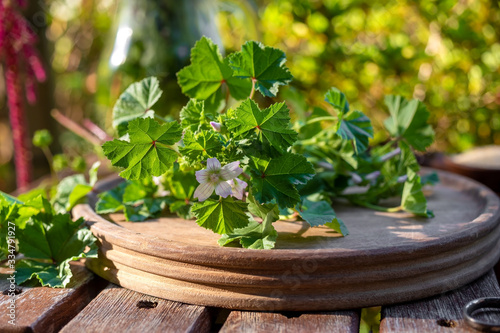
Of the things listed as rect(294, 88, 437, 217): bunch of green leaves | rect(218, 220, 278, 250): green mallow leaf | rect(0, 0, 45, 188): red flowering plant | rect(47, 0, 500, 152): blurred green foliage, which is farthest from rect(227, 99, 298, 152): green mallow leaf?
rect(47, 0, 500, 152): blurred green foliage

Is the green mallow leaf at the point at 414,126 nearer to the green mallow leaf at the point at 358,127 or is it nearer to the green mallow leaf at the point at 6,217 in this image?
the green mallow leaf at the point at 358,127

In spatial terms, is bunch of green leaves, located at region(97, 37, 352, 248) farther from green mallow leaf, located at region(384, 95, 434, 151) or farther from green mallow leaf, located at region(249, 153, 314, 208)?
green mallow leaf, located at region(384, 95, 434, 151)

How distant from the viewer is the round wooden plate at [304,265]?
595 mm

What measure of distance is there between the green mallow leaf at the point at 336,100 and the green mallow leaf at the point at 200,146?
0.73 feet

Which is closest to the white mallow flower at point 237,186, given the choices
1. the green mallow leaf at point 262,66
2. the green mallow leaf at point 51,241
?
the green mallow leaf at point 262,66

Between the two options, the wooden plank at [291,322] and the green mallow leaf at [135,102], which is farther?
the green mallow leaf at [135,102]

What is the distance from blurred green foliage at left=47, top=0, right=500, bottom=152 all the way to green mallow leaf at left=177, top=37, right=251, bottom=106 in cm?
86

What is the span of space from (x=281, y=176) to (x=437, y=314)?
256 millimetres

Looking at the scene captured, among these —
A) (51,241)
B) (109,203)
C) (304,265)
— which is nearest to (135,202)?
(109,203)

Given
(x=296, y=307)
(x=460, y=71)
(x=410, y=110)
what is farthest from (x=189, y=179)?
(x=460, y=71)

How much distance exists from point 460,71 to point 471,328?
1.36 m

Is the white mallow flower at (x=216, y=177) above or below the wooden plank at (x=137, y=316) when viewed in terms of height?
above

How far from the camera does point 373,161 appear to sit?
93 cm

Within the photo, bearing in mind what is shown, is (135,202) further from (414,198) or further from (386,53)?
(386,53)
